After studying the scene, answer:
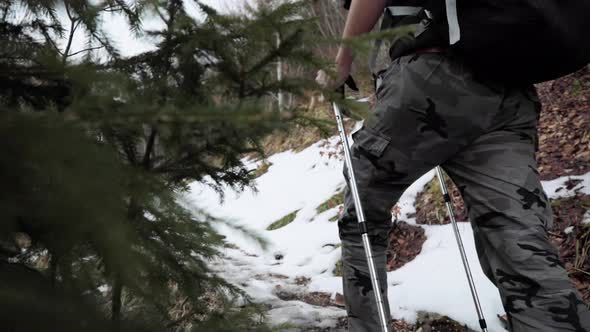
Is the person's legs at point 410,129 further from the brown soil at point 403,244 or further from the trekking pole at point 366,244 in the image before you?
the brown soil at point 403,244

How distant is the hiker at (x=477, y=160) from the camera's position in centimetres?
125

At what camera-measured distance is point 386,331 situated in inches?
55.8

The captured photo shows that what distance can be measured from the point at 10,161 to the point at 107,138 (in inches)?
10.8

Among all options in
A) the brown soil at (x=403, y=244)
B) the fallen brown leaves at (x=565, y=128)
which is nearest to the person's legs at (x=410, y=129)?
the brown soil at (x=403, y=244)

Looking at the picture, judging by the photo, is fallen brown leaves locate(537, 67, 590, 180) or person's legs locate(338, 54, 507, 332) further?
fallen brown leaves locate(537, 67, 590, 180)

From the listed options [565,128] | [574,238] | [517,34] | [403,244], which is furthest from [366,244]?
[565,128]

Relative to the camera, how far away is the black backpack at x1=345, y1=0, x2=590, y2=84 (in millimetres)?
1214

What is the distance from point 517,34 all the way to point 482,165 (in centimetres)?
44

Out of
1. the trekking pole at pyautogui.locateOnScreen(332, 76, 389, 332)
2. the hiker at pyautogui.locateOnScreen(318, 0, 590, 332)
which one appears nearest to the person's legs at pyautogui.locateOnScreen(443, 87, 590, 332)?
the hiker at pyautogui.locateOnScreen(318, 0, 590, 332)

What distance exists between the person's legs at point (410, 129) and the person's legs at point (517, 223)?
0.07 metres

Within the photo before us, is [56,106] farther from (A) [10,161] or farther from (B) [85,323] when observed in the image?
(B) [85,323]

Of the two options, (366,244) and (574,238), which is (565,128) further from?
(366,244)

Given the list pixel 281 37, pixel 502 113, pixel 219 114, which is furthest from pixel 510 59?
pixel 219 114

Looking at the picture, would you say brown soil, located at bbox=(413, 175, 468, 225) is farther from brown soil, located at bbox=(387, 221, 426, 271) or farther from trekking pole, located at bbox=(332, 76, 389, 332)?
trekking pole, located at bbox=(332, 76, 389, 332)
